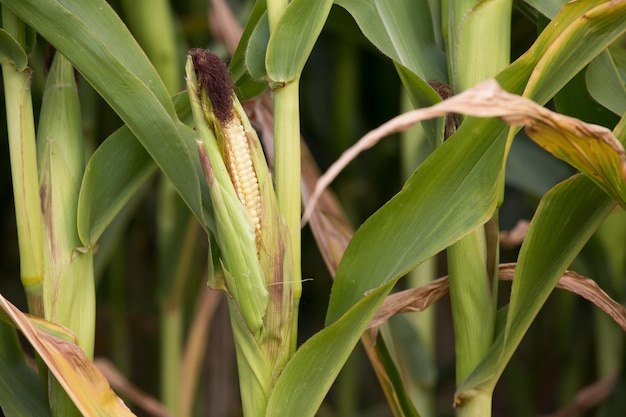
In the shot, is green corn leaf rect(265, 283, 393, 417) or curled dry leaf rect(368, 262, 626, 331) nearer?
green corn leaf rect(265, 283, 393, 417)

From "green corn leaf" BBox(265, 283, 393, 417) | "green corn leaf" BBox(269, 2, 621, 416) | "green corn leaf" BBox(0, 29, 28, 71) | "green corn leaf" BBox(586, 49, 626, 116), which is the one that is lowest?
"green corn leaf" BBox(265, 283, 393, 417)

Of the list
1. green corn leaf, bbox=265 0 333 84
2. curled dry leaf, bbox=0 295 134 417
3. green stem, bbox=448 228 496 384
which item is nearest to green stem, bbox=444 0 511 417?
green stem, bbox=448 228 496 384

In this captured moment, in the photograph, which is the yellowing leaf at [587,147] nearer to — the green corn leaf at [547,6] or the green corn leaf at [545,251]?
the green corn leaf at [545,251]

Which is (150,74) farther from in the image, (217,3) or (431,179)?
(217,3)

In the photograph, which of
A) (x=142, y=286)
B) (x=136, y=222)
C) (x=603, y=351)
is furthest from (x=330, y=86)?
(x=142, y=286)

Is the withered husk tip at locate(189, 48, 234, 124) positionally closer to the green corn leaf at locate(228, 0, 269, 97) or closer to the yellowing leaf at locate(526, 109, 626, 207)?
the green corn leaf at locate(228, 0, 269, 97)

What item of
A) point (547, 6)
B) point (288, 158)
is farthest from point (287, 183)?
point (547, 6)

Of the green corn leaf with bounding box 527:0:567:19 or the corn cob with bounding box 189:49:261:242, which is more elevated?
the green corn leaf with bounding box 527:0:567:19
